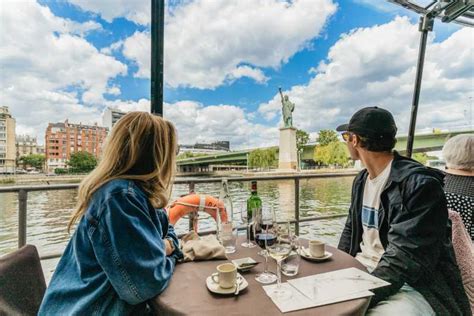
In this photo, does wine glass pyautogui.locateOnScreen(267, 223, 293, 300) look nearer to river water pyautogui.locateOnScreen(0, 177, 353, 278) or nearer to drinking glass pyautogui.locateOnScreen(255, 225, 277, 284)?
drinking glass pyautogui.locateOnScreen(255, 225, 277, 284)

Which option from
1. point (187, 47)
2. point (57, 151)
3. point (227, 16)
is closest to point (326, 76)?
point (227, 16)

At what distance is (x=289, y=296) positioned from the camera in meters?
0.84

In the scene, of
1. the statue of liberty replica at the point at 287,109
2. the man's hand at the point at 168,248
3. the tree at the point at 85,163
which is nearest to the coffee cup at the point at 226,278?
the man's hand at the point at 168,248

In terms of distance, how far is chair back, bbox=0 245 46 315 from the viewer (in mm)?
932

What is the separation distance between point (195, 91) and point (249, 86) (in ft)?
13.4

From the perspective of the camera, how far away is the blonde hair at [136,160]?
0.98m

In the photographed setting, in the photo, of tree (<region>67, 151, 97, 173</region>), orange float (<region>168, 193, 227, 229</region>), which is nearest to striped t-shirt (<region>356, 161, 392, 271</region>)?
orange float (<region>168, 193, 227, 229</region>)

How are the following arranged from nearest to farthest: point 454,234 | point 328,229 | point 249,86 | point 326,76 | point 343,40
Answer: point 454,234 → point 328,229 → point 343,40 → point 326,76 → point 249,86

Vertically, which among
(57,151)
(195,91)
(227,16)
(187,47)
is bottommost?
(57,151)

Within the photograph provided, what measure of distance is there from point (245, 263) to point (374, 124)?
38.6 inches

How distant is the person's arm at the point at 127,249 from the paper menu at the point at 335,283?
0.48 metres

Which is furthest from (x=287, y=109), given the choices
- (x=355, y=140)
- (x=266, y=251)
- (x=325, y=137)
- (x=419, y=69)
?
(x=266, y=251)

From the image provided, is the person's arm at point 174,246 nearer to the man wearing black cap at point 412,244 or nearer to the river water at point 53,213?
the river water at point 53,213

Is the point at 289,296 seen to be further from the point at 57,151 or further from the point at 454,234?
the point at 57,151
